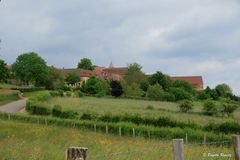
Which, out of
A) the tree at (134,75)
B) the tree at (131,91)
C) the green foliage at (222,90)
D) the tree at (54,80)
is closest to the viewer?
the tree at (131,91)

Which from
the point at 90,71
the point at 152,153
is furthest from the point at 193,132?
the point at 90,71

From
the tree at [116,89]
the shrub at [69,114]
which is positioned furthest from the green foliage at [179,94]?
the shrub at [69,114]

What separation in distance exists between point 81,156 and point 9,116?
163 ft

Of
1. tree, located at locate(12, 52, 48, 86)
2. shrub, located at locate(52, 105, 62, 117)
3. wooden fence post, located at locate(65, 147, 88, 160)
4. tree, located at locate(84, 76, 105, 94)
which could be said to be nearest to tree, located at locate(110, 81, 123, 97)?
tree, located at locate(84, 76, 105, 94)

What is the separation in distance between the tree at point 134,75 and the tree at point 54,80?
27.8 meters

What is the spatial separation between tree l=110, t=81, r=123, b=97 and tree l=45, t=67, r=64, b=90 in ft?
45.7

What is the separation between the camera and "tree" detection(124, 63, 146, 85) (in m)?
155

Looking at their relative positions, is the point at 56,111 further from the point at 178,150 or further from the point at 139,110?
the point at 178,150

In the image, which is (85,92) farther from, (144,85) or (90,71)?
(90,71)

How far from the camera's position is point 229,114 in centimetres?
6950

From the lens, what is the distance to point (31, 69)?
131 meters

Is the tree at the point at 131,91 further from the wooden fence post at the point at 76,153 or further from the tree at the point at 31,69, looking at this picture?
the wooden fence post at the point at 76,153

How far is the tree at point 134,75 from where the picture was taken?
155 m

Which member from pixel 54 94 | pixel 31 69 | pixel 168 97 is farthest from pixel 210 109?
pixel 31 69
